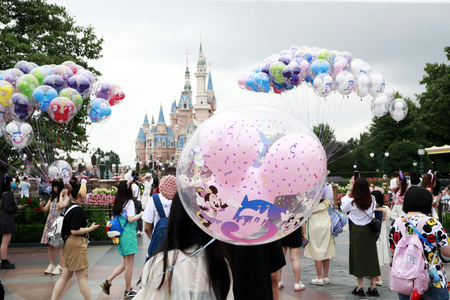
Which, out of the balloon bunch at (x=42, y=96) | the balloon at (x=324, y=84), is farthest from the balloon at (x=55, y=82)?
the balloon at (x=324, y=84)

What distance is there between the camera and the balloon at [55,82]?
39.7 ft

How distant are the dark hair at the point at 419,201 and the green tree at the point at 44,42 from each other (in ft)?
56.0

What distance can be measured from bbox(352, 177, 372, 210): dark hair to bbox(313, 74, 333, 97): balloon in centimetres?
772

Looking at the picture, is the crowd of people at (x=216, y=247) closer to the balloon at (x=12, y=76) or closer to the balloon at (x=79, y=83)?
the balloon at (x=12, y=76)

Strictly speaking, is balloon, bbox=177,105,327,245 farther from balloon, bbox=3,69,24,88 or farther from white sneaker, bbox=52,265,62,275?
balloon, bbox=3,69,24,88

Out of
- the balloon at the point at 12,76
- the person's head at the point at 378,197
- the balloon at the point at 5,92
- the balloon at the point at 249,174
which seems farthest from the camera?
the balloon at the point at 12,76

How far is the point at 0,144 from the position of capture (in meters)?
18.9

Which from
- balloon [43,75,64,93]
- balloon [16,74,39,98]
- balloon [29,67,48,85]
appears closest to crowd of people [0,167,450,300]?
balloon [16,74,39,98]

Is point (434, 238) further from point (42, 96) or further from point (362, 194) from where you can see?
point (42, 96)

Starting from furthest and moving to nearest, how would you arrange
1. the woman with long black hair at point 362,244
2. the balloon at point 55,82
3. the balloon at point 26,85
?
the balloon at point 55,82 < the balloon at point 26,85 < the woman with long black hair at point 362,244

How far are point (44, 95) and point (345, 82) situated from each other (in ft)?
28.0

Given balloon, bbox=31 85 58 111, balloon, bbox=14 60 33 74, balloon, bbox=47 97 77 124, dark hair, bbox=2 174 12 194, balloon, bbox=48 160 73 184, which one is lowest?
dark hair, bbox=2 174 12 194

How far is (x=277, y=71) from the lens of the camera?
15.2 metres

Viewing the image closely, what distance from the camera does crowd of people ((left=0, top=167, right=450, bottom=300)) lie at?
2.66 m
